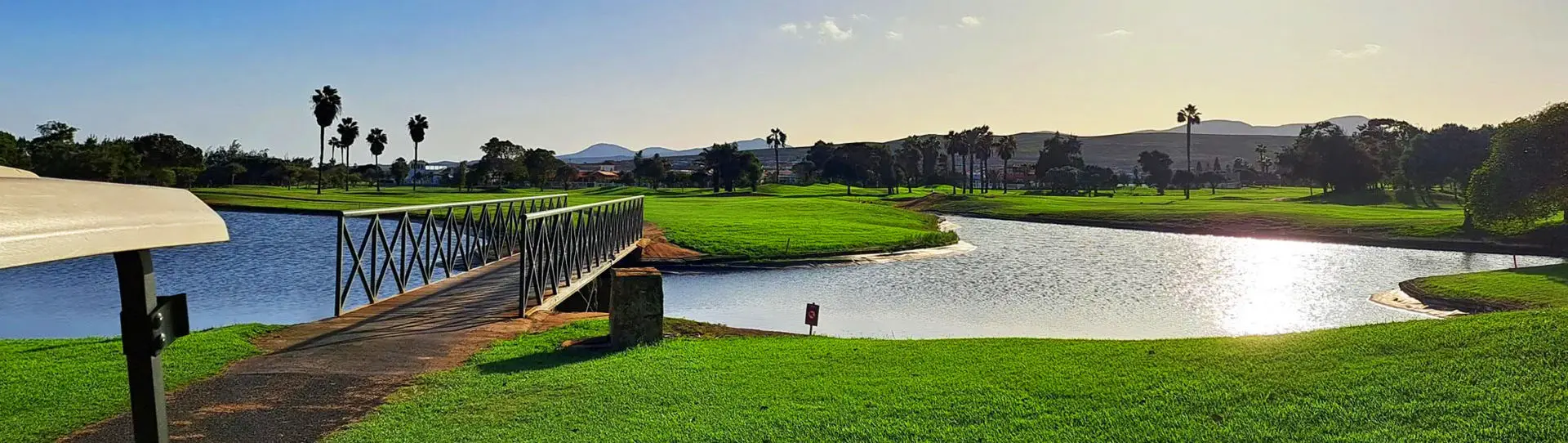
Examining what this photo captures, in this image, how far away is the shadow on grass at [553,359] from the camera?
1073cm

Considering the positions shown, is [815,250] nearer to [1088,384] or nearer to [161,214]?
[1088,384]

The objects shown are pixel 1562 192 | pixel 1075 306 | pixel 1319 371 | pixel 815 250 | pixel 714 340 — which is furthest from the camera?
pixel 815 250

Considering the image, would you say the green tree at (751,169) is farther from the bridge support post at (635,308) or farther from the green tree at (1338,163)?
the bridge support post at (635,308)

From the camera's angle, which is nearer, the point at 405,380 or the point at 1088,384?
the point at 1088,384

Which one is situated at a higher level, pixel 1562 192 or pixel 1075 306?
pixel 1562 192

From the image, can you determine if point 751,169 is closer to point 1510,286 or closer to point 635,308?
point 1510,286

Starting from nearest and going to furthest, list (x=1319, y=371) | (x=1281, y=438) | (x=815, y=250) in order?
(x=1281, y=438) < (x=1319, y=371) < (x=815, y=250)

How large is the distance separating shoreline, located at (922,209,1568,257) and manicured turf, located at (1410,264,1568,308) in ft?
54.2

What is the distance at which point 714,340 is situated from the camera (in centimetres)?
1352

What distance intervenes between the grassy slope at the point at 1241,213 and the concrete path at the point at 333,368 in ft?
172

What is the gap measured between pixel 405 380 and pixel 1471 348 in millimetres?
10474

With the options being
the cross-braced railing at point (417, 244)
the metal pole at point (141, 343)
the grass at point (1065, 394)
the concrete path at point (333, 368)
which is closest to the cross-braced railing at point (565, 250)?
the cross-braced railing at point (417, 244)

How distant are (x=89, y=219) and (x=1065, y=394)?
7266 mm

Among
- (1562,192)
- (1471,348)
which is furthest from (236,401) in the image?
(1562,192)
